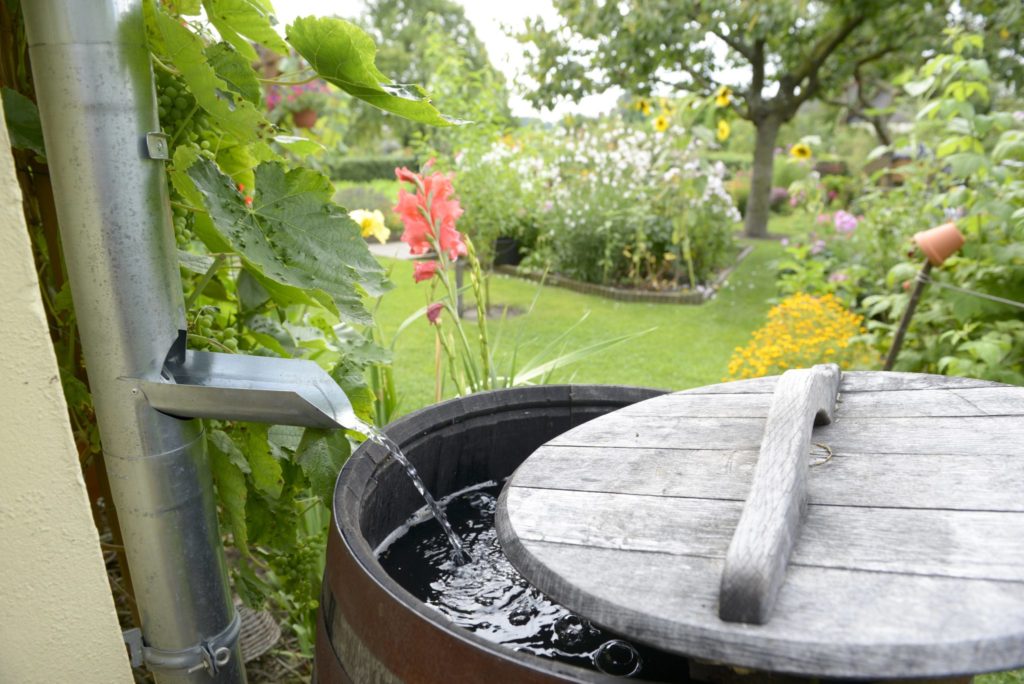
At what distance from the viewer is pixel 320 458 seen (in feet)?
3.70

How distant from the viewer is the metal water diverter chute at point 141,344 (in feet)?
2.55

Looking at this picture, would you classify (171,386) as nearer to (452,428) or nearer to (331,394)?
(331,394)

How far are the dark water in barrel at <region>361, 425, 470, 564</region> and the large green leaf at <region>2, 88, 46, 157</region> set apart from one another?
61 cm

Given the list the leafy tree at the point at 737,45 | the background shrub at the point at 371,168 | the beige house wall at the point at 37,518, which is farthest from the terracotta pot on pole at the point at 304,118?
the background shrub at the point at 371,168

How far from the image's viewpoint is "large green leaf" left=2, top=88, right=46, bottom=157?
3.16ft

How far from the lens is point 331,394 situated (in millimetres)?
839

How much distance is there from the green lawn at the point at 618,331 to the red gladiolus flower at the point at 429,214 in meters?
1.28

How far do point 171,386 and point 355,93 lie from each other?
1.53 ft

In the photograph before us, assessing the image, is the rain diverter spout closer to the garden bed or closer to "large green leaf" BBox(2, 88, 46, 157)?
"large green leaf" BBox(2, 88, 46, 157)

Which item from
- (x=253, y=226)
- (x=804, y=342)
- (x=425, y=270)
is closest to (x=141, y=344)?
(x=253, y=226)

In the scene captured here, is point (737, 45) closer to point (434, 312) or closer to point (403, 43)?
point (434, 312)

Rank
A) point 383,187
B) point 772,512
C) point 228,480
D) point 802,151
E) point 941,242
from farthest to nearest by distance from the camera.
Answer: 1. point 383,187
2. point 802,151
3. point 941,242
4. point 228,480
5. point 772,512

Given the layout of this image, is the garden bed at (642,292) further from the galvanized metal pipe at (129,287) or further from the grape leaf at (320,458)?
the galvanized metal pipe at (129,287)

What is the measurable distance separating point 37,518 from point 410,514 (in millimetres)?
646
